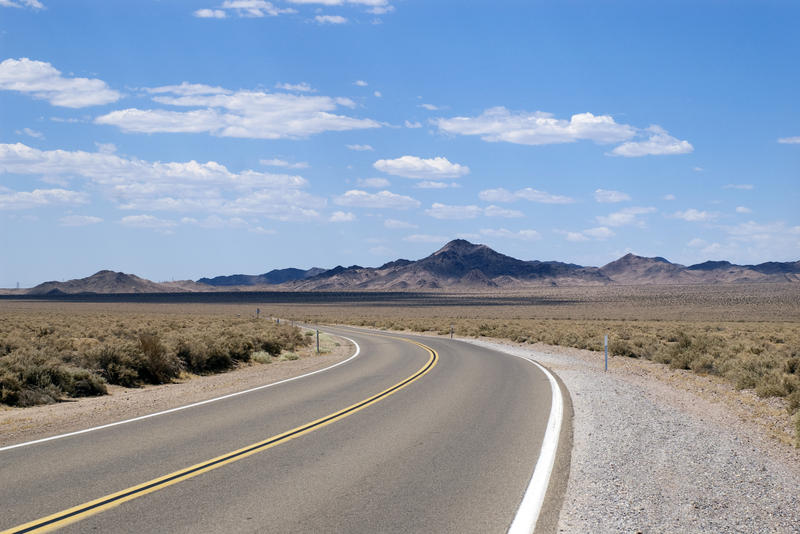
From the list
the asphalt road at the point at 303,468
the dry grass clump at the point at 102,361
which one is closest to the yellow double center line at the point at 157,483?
the asphalt road at the point at 303,468

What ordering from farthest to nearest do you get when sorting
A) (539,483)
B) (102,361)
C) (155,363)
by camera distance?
1. (155,363)
2. (102,361)
3. (539,483)

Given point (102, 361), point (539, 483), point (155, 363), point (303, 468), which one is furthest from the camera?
point (155, 363)

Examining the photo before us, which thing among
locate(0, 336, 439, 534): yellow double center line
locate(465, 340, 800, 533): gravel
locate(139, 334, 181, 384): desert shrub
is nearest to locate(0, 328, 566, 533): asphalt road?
locate(0, 336, 439, 534): yellow double center line

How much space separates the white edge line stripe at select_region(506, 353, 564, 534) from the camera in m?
6.26

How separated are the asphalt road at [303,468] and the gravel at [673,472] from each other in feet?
2.30

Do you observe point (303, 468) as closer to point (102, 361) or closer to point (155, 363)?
point (102, 361)

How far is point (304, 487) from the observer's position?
24.1 ft

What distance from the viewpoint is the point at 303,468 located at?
816 cm

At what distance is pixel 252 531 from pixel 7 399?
1092cm

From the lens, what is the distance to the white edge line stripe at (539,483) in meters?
6.26

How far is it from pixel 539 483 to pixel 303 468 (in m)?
2.78

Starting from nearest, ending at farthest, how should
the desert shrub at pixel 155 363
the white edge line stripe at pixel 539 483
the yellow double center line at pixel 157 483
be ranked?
the yellow double center line at pixel 157 483, the white edge line stripe at pixel 539 483, the desert shrub at pixel 155 363

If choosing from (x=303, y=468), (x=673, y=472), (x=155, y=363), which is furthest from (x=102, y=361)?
(x=673, y=472)

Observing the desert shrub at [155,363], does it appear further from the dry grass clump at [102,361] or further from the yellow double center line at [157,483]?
the yellow double center line at [157,483]
